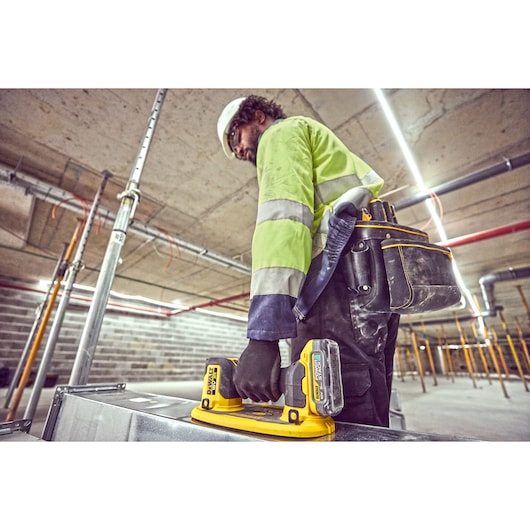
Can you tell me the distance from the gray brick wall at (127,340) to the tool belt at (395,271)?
7.84 metres

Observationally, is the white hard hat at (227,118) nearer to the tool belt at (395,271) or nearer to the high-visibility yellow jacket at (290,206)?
the high-visibility yellow jacket at (290,206)

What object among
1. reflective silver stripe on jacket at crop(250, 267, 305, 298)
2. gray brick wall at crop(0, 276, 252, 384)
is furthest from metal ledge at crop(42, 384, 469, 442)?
gray brick wall at crop(0, 276, 252, 384)

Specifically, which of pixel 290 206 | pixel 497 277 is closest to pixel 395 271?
pixel 290 206

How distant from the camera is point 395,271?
31.0 inches

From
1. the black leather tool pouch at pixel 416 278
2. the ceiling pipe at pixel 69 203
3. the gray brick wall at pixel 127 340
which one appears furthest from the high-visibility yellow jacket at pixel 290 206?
the gray brick wall at pixel 127 340

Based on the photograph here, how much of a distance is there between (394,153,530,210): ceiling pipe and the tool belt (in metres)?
2.61

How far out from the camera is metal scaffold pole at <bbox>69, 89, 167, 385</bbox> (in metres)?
1.68

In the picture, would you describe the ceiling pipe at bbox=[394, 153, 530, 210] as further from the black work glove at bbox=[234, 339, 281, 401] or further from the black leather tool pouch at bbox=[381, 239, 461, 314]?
the black work glove at bbox=[234, 339, 281, 401]

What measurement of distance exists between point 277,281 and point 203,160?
2.65 meters

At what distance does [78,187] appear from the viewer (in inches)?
137

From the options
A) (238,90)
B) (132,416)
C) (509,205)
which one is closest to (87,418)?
(132,416)

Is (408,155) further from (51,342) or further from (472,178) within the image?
(51,342)

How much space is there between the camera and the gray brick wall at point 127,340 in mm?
6562

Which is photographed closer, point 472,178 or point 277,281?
point 277,281
